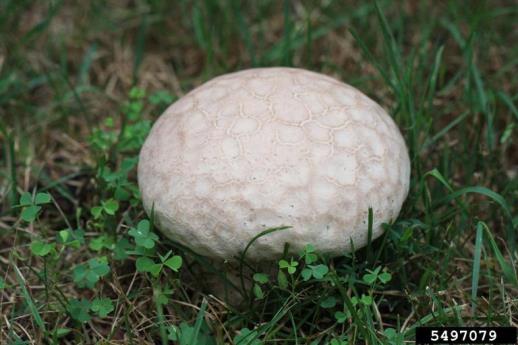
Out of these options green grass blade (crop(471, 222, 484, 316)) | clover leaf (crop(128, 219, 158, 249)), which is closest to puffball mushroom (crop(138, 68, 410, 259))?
clover leaf (crop(128, 219, 158, 249))

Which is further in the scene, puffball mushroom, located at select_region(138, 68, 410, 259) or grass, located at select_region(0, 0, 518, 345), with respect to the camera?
grass, located at select_region(0, 0, 518, 345)

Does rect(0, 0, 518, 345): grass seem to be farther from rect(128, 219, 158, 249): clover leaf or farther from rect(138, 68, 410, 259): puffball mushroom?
rect(138, 68, 410, 259): puffball mushroom

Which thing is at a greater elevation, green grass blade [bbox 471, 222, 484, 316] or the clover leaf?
the clover leaf

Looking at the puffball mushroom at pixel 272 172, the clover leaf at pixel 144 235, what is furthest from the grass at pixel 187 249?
the puffball mushroom at pixel 272 172

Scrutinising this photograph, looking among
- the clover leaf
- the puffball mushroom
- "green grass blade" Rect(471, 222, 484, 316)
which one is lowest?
"green grass blade" Rect(471, 222, 484, 316)

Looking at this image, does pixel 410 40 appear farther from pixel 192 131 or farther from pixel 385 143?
pixel 192 131

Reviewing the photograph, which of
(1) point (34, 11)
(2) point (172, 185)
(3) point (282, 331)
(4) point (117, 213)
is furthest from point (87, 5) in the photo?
(3) point (282, 331)

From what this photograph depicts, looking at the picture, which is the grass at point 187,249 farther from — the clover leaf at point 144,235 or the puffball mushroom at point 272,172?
the puffball mushroom at point 272,172

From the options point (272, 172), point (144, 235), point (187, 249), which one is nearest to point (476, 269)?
point (272, 172)
